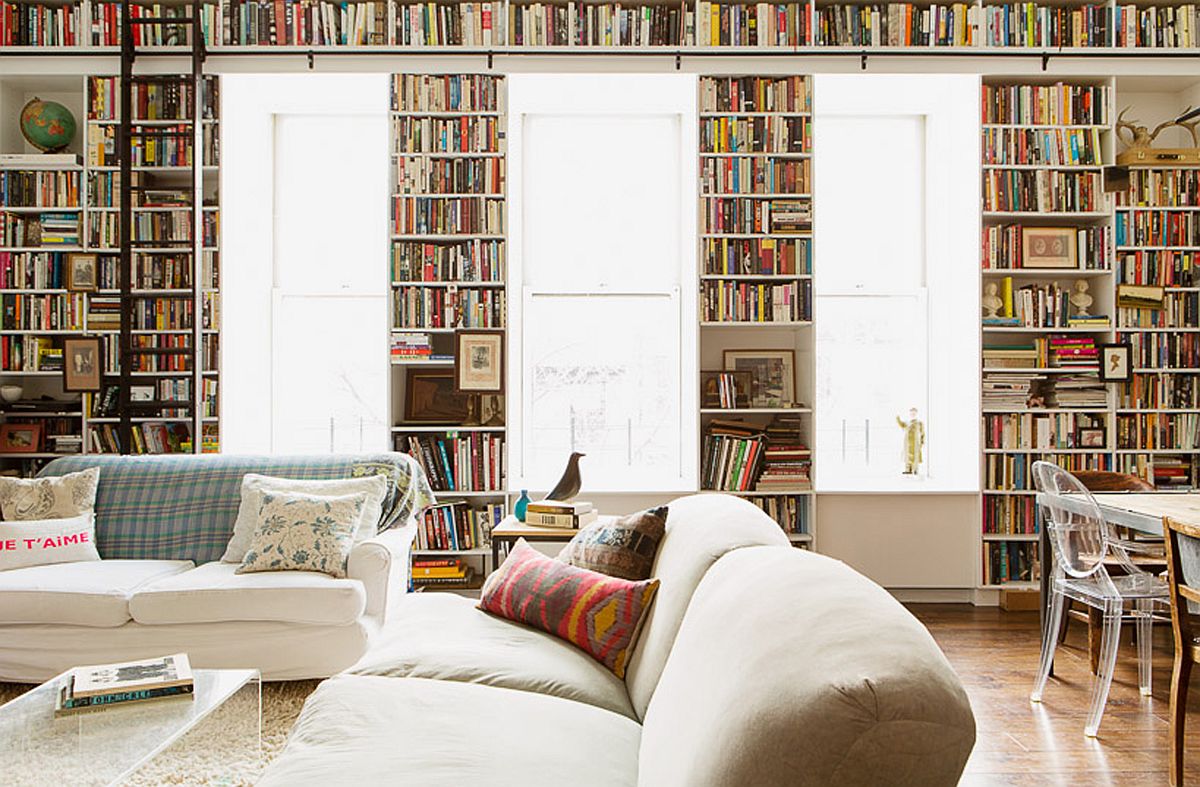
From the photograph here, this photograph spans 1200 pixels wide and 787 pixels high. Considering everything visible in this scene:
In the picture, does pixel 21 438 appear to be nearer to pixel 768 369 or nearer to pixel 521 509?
pixel 521 509

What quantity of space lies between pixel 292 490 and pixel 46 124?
2831 millimetres

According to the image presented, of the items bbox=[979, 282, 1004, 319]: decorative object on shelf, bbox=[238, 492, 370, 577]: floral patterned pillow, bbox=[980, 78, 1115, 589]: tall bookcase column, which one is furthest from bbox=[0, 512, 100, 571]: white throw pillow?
bbox=[979, 282, 1004, 319]: decorative object on shelf

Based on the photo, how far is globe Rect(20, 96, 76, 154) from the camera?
521cm

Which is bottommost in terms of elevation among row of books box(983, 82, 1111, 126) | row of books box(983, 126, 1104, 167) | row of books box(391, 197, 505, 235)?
row of books box(391, 197, 505, 235)

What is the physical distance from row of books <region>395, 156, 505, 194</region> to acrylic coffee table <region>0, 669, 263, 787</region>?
10.0 feet

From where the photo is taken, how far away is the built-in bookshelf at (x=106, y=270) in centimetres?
514

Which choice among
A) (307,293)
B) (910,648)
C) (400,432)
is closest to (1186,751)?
(910,648)

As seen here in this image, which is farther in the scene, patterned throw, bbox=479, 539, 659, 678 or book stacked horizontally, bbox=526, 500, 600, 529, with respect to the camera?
book stacked horizontally, bbox=526, 500, 600, 529

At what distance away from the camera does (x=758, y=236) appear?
5.18 m

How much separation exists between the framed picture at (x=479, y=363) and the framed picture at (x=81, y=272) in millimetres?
2034

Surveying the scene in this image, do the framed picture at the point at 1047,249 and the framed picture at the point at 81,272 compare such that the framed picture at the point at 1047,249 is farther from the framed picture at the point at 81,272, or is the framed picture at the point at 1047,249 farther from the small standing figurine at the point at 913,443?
the framed picture at the point at 81,272

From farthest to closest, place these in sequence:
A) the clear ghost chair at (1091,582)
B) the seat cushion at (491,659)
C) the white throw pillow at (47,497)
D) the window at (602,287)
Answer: the window at (602,287) < the white throw pillow at (47,497) < the clear ghost chair at (1091,582) < the seat cushion at (491,659)

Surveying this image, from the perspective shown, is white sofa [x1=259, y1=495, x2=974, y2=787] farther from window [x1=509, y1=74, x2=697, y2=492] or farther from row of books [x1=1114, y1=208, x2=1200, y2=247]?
row of books [x1=1114, y1=208, x2=1200, y2=247]

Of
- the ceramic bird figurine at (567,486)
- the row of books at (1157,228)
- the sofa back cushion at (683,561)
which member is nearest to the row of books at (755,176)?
the row of books at (1157,228)
